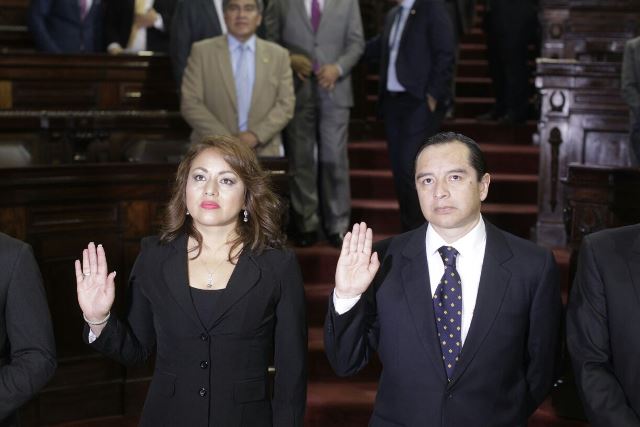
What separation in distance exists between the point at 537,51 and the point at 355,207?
2.65m

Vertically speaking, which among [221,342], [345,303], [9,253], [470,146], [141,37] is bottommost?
[221,342]

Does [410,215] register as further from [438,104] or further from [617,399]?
[617,399]

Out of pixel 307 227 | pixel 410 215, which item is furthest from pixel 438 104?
pixel 307 227

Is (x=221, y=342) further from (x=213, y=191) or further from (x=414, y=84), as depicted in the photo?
(x=414, y=84)

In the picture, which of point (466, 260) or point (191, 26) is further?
point (191, 26)

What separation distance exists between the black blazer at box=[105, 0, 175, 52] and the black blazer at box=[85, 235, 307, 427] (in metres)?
4.48

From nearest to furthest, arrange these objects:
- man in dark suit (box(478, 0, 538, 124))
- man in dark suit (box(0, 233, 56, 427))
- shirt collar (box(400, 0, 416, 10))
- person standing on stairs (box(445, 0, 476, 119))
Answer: man in dark suit (box(0, 233, 56, 427)), shirt collar (box(400, 0, 416, 10)), man in dark suit (box(478, 0, 538, 124)), person standing on stairs (box(445, 0, 476, 119))

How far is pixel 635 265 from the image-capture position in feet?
8.81

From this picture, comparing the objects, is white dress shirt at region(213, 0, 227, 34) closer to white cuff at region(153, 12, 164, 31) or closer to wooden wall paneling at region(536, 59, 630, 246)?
white cuff at region(153, 12, 164, 31)

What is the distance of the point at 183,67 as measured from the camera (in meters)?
5.83

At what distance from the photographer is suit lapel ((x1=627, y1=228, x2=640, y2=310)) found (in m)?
2.66

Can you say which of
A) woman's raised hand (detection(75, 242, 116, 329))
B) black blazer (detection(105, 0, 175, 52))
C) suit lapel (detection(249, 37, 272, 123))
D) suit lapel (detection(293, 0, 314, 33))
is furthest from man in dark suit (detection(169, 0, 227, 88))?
woman's raised hand (detection(75, 242, 116, 329))

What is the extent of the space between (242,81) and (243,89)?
0.14 ft

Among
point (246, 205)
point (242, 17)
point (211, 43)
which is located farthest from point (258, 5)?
point (246, 205)
